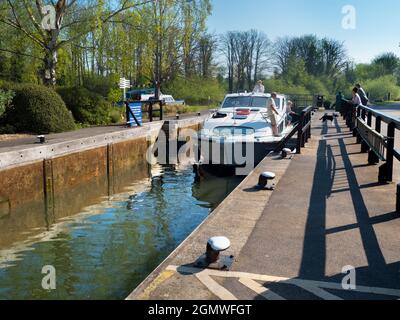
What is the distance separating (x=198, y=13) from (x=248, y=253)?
94.6 ft

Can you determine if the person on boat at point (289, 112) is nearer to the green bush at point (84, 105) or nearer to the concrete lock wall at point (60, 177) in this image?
the concrete lock wall at point (60, 177)

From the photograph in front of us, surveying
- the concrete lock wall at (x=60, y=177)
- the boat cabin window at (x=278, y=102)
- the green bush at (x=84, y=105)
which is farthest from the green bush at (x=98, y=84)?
the boat cabin window at (x=278, y=102)

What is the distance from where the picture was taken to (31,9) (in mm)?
19359

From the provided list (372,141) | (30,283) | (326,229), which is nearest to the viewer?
(326,229)

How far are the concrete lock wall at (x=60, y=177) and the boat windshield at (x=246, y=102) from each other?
3.89 meters

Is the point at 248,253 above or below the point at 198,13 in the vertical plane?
below

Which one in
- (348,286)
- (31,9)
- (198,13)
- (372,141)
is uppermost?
(198,13)

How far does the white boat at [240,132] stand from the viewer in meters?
12.9

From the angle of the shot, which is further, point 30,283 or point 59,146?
point 59,146

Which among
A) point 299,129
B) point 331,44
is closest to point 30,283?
point 299,129

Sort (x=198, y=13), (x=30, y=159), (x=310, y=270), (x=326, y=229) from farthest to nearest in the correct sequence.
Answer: (x=198, y=13), (x=30, y=159), (x=326, y=229), (x=310, y=270)

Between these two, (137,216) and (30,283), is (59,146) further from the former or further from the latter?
(30,283)

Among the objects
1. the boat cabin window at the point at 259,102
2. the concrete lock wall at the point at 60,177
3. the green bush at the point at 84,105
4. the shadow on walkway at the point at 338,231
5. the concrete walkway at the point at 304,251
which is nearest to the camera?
the concrete walkway at the point at 304,251

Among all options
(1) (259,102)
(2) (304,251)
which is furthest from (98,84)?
(2) (304,251)
